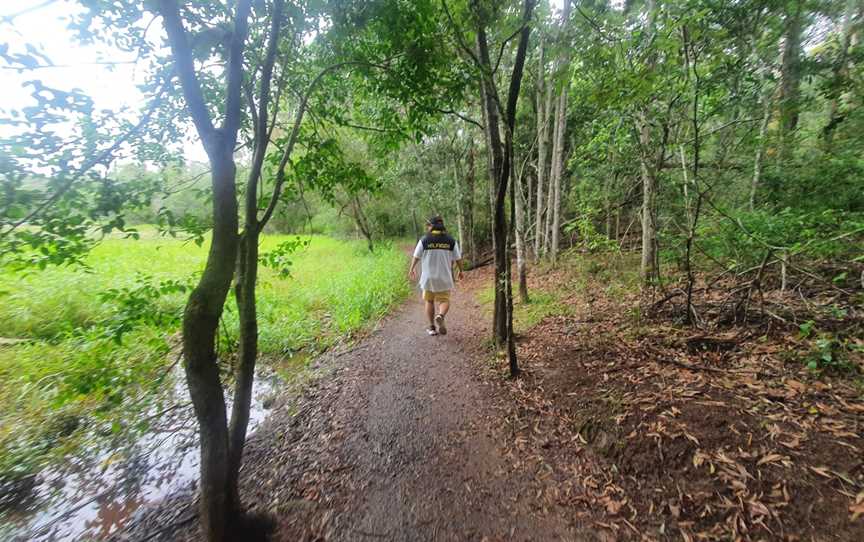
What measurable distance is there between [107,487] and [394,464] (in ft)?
10.5

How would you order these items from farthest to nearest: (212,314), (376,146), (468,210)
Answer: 1. (468,210)
2. (376,146)
3. (212,314)

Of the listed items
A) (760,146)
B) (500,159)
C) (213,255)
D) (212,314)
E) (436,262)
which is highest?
(500,159)

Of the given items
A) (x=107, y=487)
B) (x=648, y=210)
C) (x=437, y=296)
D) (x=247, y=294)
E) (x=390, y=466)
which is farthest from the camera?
(x=437, y=296)

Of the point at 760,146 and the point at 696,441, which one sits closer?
the point at 696,441

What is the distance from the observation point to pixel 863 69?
450cm

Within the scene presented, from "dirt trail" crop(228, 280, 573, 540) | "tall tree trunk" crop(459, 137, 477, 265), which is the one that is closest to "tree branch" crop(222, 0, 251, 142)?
Answer: "dirt trail" crop(228, 280, 573, 540)

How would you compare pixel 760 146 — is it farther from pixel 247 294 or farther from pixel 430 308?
pixel 247 294

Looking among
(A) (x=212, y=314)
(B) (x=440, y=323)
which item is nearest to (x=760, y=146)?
(B) (x=440, y=323)

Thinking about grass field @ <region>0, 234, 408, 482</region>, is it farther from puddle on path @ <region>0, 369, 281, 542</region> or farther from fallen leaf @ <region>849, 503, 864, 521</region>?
fallen leaf @ <region>849, 503, 864, 521</region>

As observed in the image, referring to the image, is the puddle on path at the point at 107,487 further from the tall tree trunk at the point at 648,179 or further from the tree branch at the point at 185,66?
the tall tree trunk at the point at 648,179

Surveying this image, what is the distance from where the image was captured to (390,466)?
3.08 m

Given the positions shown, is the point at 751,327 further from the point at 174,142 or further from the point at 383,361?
the point at 174,142

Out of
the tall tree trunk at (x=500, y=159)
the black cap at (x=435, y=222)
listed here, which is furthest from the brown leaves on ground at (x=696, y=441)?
the black cap at (x=435, y=222)

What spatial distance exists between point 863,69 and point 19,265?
9.34 meters
